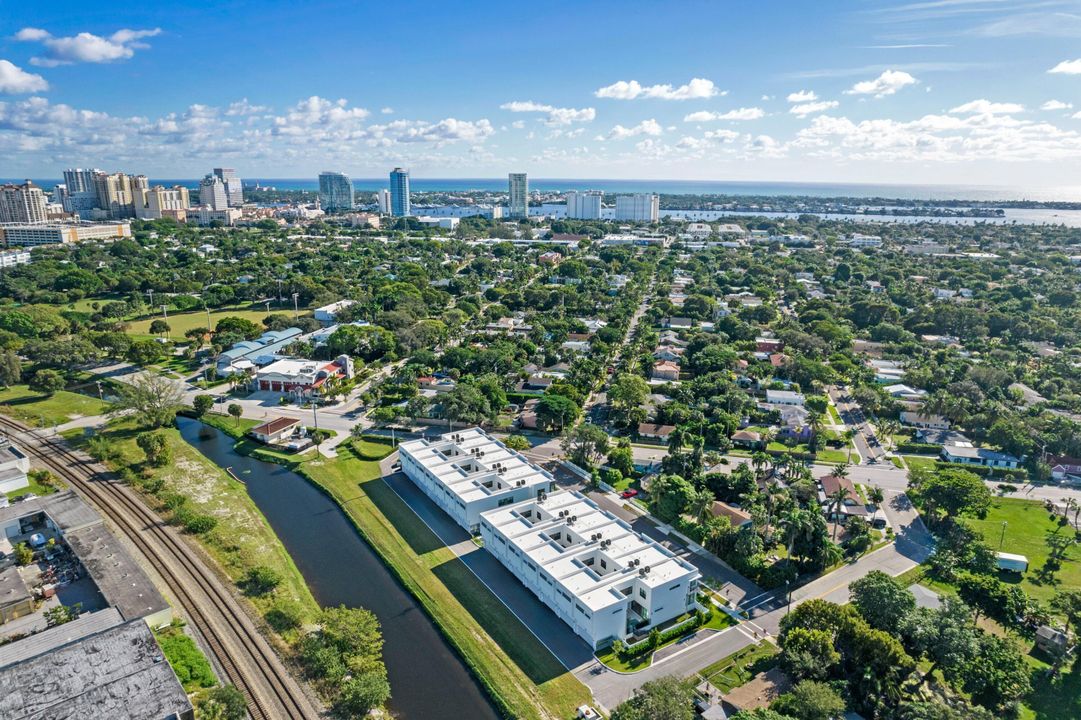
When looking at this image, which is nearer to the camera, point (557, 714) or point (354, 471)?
point (557, 714)

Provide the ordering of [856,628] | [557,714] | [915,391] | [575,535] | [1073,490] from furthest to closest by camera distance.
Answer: [915,391], [1073,490], [575,535], [856,628], [557,714]

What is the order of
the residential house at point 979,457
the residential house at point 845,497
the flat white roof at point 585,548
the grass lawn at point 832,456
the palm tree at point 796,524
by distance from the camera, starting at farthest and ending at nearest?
the grass lawn at point 832,456
the residential house at point 979,457
the residential house at point 845,497
the palm tree at point 796,524
the flat white roof at point 585,548

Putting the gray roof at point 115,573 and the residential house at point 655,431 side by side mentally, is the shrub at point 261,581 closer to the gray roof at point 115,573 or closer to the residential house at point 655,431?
the gray roof at point 115,573

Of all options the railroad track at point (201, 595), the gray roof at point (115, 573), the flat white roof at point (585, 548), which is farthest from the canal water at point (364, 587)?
the gray roof at point (115, 573)

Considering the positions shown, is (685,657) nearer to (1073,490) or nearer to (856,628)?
(856,628)

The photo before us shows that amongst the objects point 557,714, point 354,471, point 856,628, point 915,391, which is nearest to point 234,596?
point 354,471

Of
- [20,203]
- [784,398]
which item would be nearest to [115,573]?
[784,398]

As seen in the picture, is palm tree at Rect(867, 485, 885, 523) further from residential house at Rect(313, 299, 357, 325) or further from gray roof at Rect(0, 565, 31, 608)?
residential house at Rect(313, 299, 357, 325)
